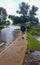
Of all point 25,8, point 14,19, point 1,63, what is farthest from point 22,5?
point 1,63

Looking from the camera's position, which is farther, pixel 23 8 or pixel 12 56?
pixel 23 8

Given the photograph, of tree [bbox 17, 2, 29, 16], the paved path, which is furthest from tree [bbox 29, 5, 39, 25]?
the paved path

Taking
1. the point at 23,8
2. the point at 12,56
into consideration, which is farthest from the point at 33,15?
the point at 12,56

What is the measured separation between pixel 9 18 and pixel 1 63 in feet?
272

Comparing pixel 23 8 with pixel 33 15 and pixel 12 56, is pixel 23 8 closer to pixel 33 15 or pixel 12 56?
pixel 33 15

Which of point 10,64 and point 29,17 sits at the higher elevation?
point 10,64

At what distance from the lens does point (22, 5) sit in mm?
88125

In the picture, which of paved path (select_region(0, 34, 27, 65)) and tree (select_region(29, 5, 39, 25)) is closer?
paved path (select_region(0, 34, 27, 65))

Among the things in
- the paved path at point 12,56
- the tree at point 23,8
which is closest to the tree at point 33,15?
the tree at point 23,8

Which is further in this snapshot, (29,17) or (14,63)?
(29,17)

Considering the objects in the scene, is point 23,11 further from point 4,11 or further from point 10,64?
point 10,64

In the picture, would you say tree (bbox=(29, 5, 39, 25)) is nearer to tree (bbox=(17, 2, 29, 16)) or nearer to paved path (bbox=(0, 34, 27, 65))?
tree (bbox=(17, 2, 29, 16))

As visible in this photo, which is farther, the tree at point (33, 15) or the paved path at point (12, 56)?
the tree at point (33, 15)

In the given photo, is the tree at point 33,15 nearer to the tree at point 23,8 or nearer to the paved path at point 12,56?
the tree at point 23,8
